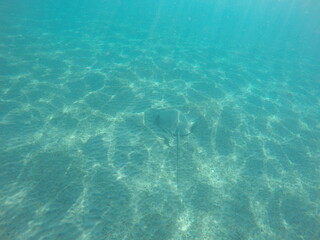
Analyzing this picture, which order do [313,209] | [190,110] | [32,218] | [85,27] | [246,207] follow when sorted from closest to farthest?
[32,218] < [246,207] < [313,209] < [190,110] < [85,27]

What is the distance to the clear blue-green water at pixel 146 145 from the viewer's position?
677 centimetres

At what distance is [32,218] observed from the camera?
6258 millimetres

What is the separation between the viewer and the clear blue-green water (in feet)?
22.2

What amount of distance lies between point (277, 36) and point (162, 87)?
33971 millimetres

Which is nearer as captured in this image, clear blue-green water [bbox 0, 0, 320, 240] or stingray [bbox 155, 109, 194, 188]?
clear blue-green water [bbox 0, 0, 320, 240]

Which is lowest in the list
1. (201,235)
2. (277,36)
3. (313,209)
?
(277,36)

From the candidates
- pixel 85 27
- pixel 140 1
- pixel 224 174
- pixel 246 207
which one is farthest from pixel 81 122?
pixel 140 1

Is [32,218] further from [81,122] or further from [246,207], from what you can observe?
[246,207]

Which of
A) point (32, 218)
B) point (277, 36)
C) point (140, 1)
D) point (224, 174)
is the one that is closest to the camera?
point (32, 218)

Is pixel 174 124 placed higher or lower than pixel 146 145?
higher

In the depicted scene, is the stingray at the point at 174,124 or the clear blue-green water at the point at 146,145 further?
the stingray at the point at 174,124

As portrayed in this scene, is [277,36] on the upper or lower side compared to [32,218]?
lower

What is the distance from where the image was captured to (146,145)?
952cm

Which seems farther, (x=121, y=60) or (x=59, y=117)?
(x=121, y=60)
